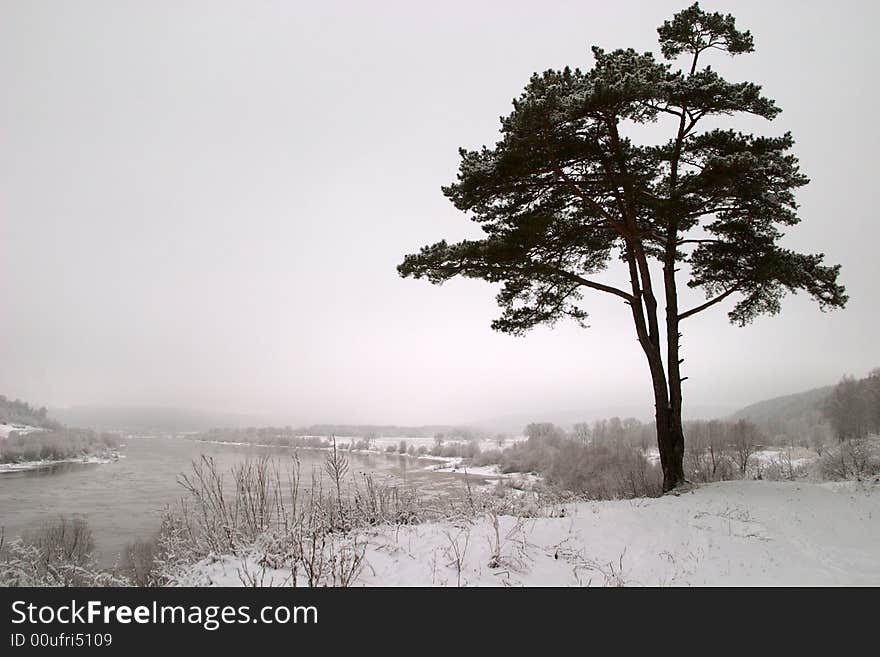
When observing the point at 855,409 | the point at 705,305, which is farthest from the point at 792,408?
the point at 705,305

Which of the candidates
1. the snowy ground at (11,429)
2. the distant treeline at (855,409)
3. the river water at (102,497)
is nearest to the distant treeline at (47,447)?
the snowy ground at (11,429)

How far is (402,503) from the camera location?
7.66m

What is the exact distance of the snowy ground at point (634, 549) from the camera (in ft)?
13.8

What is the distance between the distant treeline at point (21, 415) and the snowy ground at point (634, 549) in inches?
2910

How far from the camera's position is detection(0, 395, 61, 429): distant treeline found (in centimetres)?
6009

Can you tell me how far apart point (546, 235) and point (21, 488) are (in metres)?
39.1

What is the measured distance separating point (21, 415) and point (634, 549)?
9073 cm

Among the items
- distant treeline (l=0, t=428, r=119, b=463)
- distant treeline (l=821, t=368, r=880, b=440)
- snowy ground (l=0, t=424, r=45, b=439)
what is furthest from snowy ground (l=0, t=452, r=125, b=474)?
distant treeline (l=821, t=368, r=880, b=440)
